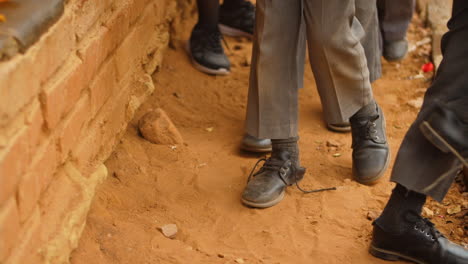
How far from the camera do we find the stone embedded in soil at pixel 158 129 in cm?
327

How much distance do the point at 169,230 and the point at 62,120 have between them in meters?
0.64

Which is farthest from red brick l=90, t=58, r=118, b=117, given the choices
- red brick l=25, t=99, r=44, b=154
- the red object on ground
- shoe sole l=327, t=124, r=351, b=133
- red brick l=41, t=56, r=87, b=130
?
the red object on ground

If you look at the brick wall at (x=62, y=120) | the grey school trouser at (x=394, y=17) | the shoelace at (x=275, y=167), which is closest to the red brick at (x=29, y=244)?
the brick wall at (x=62, y=120)

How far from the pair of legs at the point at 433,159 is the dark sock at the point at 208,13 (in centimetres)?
183

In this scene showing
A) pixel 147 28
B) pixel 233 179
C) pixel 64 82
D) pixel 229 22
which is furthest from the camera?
pixel 229 22

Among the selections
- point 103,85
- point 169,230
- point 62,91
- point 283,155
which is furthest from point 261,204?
point 62,91

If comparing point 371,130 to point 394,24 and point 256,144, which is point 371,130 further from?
point 394,24

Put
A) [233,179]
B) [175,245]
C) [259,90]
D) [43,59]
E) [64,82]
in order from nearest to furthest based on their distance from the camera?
[43,59], [64,82], [175,245], [259,90], [233,179]

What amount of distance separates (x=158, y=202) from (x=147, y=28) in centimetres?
100

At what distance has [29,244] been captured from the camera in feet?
6.64

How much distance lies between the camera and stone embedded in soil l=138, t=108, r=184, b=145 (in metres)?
3.27

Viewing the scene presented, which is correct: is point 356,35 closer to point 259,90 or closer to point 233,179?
point 259,90

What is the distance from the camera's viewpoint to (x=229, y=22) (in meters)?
4.50

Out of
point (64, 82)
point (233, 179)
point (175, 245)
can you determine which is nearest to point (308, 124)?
point (233, 179)
